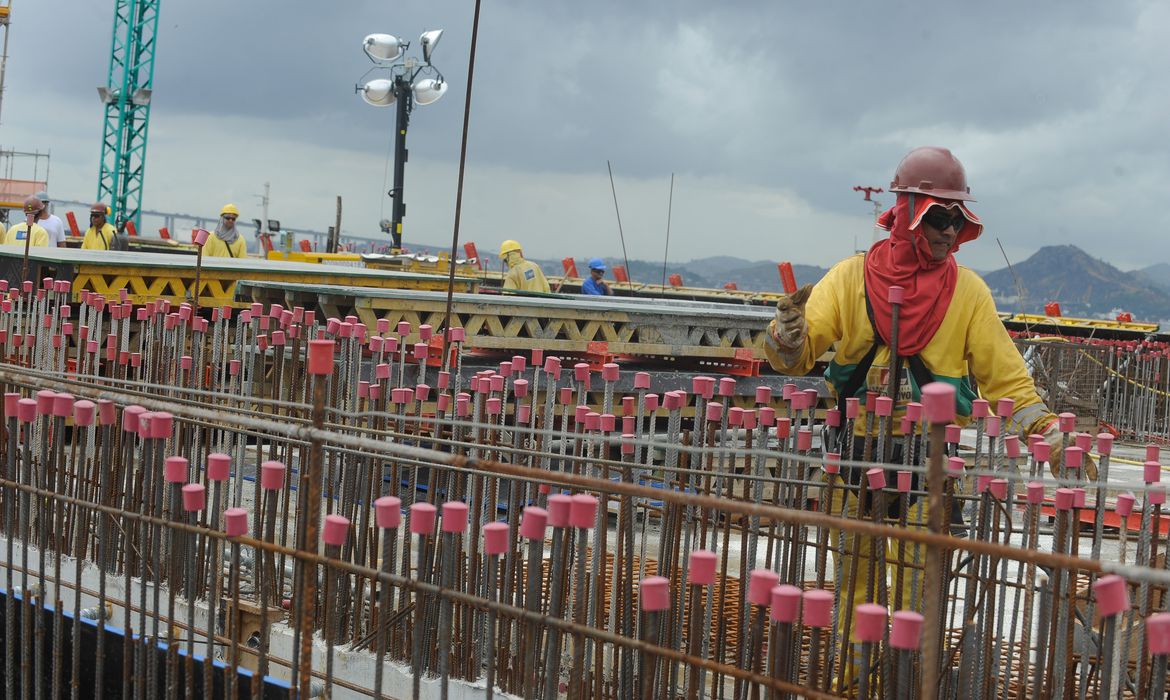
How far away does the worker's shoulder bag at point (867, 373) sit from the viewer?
5.22 m

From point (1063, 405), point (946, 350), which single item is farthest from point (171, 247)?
point (946, 350)

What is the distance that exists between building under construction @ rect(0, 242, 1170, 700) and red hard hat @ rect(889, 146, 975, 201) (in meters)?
0.89

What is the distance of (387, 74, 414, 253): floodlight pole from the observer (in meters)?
25.0

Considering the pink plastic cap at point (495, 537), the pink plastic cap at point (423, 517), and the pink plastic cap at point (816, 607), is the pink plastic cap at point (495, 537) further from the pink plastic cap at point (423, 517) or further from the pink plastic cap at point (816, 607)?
the pink plastic cap at point (816, 607)

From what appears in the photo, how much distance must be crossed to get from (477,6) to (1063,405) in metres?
12.7

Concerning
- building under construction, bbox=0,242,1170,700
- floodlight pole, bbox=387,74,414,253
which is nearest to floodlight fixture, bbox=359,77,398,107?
floodlight pole, bbox=387,74,414,253

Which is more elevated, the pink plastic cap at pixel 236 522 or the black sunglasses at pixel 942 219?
the black sunglasses at pixel 942 219

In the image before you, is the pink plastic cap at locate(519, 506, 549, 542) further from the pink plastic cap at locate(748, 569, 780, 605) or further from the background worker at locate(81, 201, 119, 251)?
the background worker at locate(81, 201, 119, 251)

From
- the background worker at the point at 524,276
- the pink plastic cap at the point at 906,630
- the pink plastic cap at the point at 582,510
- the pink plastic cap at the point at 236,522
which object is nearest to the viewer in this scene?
the pink plastic cap at the point at 906,630

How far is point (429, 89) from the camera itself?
960 inches

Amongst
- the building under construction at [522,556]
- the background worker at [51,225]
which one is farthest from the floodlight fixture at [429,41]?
the building under construction at [522,556]

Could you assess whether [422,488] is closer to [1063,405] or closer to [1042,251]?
[1063,405]

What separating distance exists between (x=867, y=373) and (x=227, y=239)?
11821 millimetres

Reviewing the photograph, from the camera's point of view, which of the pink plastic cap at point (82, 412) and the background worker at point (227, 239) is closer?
the pink plastic cap at point (82, 412)
